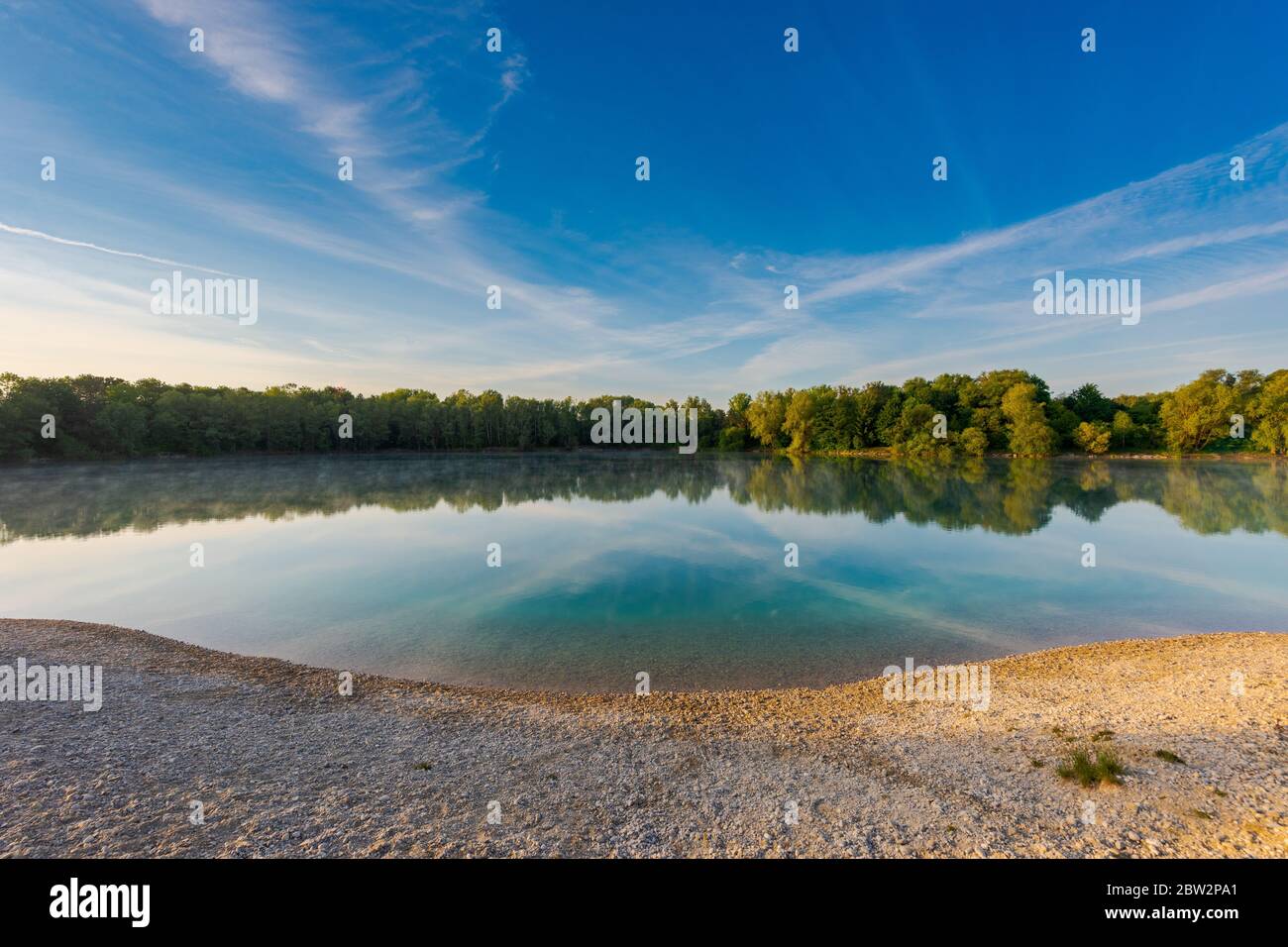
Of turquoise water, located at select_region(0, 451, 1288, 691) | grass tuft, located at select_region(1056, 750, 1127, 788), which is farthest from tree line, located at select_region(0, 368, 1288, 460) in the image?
grass tuft, located at select_region(1056, 750, 1127, 788)

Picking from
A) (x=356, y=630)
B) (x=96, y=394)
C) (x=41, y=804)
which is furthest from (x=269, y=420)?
(x=41, y=804)

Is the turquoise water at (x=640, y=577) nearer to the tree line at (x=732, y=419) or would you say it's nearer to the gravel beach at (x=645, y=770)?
the gravel beach at (x=645, y=770)

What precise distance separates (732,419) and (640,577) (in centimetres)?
11690

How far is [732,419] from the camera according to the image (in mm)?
134250

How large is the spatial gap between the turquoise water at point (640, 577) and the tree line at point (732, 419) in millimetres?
45099

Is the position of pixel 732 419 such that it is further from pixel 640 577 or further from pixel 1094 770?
pixel 1094 770

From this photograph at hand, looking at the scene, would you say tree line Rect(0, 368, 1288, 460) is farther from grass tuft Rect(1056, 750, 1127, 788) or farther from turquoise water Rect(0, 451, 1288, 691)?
grass tuft Rect(1056, 750, 1127, 788)

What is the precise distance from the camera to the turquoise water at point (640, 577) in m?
13.6

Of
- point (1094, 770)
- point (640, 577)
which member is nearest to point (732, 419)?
point (640, 577)

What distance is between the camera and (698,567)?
73.8 ft
